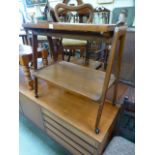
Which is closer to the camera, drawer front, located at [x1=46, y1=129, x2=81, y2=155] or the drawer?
the drawer

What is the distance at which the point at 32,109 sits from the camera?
1.25 meters

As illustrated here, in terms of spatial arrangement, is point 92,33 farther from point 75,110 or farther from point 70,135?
point 70,135

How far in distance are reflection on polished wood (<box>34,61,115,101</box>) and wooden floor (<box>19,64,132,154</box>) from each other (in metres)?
0.24

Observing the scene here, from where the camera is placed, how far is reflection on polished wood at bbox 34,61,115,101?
848 millimetres

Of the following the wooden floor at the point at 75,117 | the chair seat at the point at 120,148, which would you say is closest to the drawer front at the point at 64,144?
the wooden floor at the point at 75,117

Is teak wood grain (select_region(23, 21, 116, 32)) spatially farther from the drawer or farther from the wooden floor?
the drawer

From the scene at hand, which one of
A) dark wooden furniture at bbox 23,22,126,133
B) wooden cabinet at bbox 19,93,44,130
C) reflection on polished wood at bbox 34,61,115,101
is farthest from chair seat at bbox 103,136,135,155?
wooden cabinet at bbox 19,93,44,130

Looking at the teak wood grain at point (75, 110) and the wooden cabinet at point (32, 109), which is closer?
the teak wood grain at point (75, 110)

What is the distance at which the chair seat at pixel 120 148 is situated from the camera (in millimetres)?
862

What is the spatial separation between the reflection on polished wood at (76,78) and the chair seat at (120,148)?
407 mm

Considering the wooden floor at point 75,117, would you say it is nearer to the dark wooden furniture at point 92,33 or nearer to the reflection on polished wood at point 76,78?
the dark wooden furniture at point 92,33

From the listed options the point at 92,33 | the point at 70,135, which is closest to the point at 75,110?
the point at 70,135
